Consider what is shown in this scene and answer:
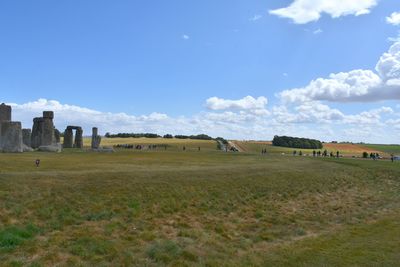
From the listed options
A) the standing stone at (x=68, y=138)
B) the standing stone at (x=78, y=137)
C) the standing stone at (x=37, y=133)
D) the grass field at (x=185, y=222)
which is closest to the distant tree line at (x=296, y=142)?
the standing stone at (x=78, y=137)

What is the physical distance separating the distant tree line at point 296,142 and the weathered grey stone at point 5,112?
86396 millimetres

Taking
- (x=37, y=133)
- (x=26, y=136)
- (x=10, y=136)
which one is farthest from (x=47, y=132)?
(x=10, y=136)

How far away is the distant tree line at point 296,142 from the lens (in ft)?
384

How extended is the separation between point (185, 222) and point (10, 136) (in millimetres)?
A: 27596

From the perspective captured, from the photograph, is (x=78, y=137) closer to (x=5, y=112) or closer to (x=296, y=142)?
(x=5, y=112)

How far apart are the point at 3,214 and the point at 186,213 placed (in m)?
7.20

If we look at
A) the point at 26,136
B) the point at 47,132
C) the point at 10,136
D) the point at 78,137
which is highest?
the point at 47,132

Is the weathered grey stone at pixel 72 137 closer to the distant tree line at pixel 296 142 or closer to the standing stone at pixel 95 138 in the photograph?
the standing stone at pixel 95 138

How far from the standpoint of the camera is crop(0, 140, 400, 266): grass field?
1234 cm

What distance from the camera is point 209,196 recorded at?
69.1ft

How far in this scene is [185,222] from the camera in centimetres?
1697

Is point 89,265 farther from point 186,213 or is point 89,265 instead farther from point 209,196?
point 209,196

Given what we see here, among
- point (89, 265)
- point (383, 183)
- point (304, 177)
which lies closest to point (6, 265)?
point (89, 265)

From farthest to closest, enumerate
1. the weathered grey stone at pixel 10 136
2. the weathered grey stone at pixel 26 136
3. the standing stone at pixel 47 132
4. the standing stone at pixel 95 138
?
the standing stone at pixel 95 138 → the weathered grey stone at pixel 26 136 → the standing stone at pixel 47 132 → the weathered grey stone at pixel 10 136
